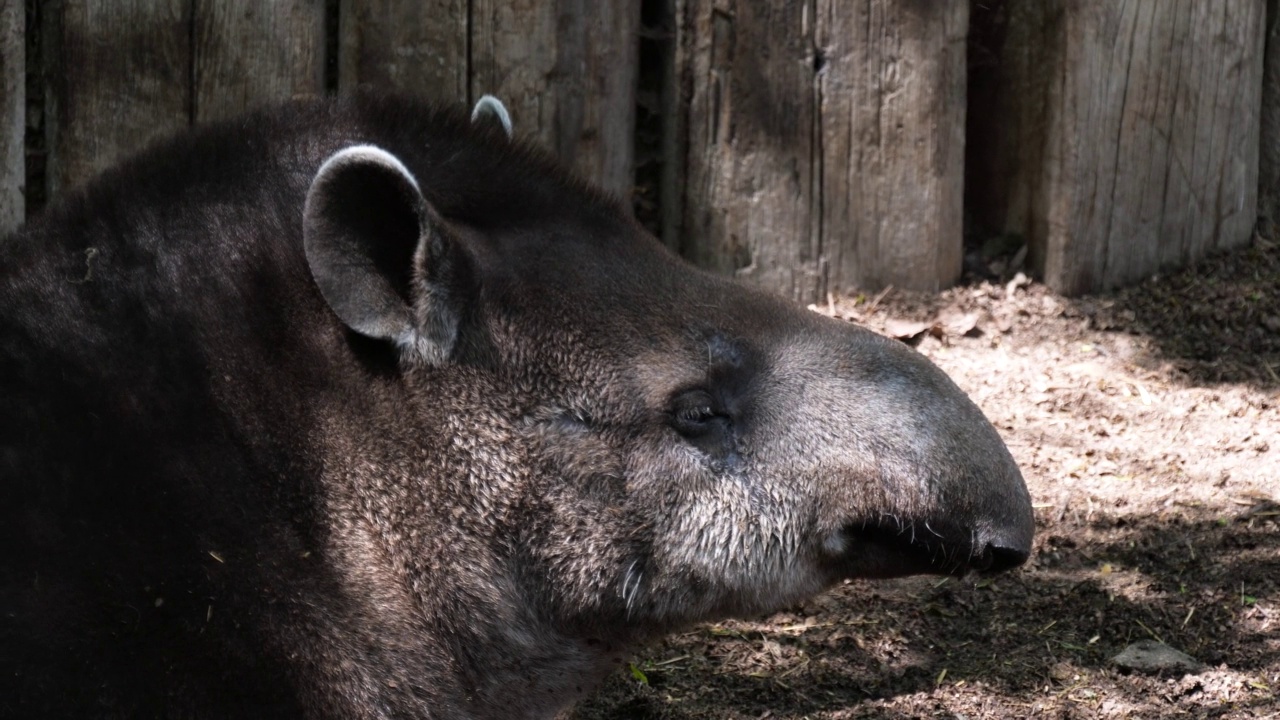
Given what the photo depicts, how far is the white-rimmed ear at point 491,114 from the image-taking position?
398 centimetres

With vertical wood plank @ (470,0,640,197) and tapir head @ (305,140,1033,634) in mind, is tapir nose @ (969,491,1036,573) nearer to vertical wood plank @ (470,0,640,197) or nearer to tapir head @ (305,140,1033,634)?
tapir head @ (305,140,1033,634)

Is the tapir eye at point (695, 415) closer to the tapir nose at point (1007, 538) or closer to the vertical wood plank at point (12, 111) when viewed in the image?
the tapir nose at point (1007, 538)

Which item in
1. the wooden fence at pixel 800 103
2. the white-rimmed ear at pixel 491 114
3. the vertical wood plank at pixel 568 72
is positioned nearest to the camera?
the white-rimmed ear at pixel 491 114

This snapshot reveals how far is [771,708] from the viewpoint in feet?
15.4

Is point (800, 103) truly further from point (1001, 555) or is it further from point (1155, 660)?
point (1001, 555)

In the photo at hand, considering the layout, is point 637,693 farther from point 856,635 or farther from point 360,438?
point 360,438

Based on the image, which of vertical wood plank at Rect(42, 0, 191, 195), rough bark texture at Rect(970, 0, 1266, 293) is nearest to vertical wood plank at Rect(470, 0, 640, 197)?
vertical wood plank at Rect(42, 0, 191, 195)

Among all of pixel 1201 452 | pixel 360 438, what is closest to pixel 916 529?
pixel 360 438

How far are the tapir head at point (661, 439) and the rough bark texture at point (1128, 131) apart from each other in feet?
11.0

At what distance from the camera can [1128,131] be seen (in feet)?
22.0

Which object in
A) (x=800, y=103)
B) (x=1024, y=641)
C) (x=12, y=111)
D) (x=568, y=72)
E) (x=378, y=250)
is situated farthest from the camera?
(x=800, y=103)

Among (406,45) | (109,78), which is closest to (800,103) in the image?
(406,45)

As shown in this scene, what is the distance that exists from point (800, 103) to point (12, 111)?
3087 mm

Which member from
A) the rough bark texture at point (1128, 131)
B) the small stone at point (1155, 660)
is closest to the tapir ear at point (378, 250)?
the small stone at point (1155, 660)
